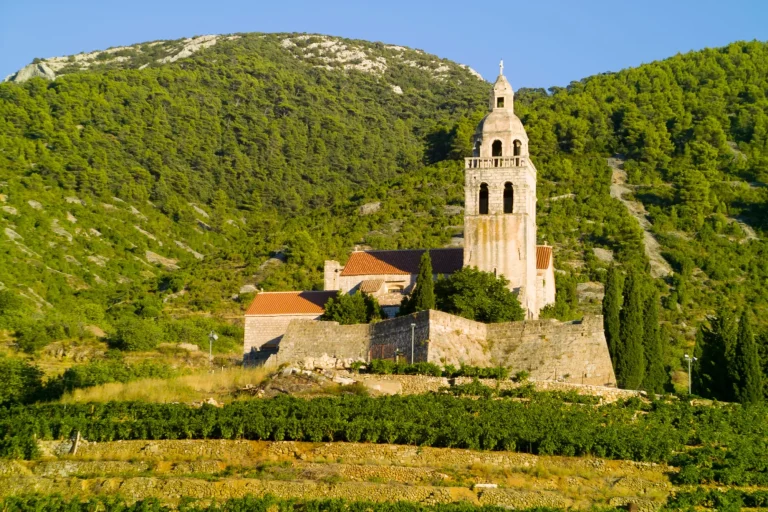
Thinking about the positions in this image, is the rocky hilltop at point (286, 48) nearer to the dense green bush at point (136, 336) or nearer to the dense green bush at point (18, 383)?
the dense green bush at point (136, 336)

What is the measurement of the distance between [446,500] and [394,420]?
594 centimetres

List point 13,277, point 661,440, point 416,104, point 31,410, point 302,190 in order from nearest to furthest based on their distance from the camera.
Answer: point 661,440 → point 31,410 → point 13,277 → point 302,190 → point 416,104

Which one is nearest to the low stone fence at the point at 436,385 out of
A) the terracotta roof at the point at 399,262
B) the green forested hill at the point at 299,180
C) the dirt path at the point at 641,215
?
the terracotta roof at the point at 399,262

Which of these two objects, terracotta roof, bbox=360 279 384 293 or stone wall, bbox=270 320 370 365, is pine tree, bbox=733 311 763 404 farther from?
terracotta roof, bbox=360 279 384 293

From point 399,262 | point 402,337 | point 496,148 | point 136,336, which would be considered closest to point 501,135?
point 496,148

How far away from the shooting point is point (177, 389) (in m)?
44.1

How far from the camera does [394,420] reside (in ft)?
124

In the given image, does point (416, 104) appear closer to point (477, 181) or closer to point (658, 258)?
point (658, 258)

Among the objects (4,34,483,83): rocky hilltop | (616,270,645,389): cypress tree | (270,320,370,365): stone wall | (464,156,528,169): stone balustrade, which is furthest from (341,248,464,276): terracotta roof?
(4,34,483,83): rocky hilltop

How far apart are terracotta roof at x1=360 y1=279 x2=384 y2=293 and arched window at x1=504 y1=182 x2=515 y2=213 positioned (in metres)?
6.77

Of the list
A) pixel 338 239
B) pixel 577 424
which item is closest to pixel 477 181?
pixel 577 424

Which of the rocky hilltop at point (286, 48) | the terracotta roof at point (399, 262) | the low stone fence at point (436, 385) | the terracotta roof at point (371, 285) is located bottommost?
the low stone fence at point (436, 385)

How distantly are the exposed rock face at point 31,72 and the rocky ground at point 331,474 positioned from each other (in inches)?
5218

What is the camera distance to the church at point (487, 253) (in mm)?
54344
